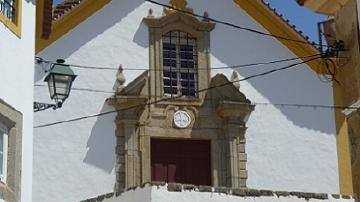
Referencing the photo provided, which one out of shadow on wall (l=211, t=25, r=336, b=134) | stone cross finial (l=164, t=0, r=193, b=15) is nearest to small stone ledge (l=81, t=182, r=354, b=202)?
shadow on wall (l=211, t=25, r=336, b=134)

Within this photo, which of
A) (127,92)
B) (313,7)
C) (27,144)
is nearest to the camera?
(313,7)

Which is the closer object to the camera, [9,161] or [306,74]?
[9,161]

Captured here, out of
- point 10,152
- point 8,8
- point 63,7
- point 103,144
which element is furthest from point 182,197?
point 63,7

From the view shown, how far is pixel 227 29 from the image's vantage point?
21578 millimetres

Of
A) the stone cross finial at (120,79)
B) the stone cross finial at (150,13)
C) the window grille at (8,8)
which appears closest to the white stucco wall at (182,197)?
the window grille at (8,8)

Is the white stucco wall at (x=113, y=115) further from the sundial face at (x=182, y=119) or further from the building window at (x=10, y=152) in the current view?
the building window at (x=10, y=152)

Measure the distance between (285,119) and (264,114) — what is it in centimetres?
47

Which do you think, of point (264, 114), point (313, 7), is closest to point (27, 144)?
point (313, 7)

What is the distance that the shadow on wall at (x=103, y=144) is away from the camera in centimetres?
1995

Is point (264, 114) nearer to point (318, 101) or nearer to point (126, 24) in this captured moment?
point (318, 101)

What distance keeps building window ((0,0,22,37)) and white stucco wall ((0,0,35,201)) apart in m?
0.08

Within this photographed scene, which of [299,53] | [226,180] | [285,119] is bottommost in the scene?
[226,180]

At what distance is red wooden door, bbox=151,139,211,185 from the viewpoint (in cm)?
2064

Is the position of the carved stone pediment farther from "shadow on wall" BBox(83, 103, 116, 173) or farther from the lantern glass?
the lantern glass
